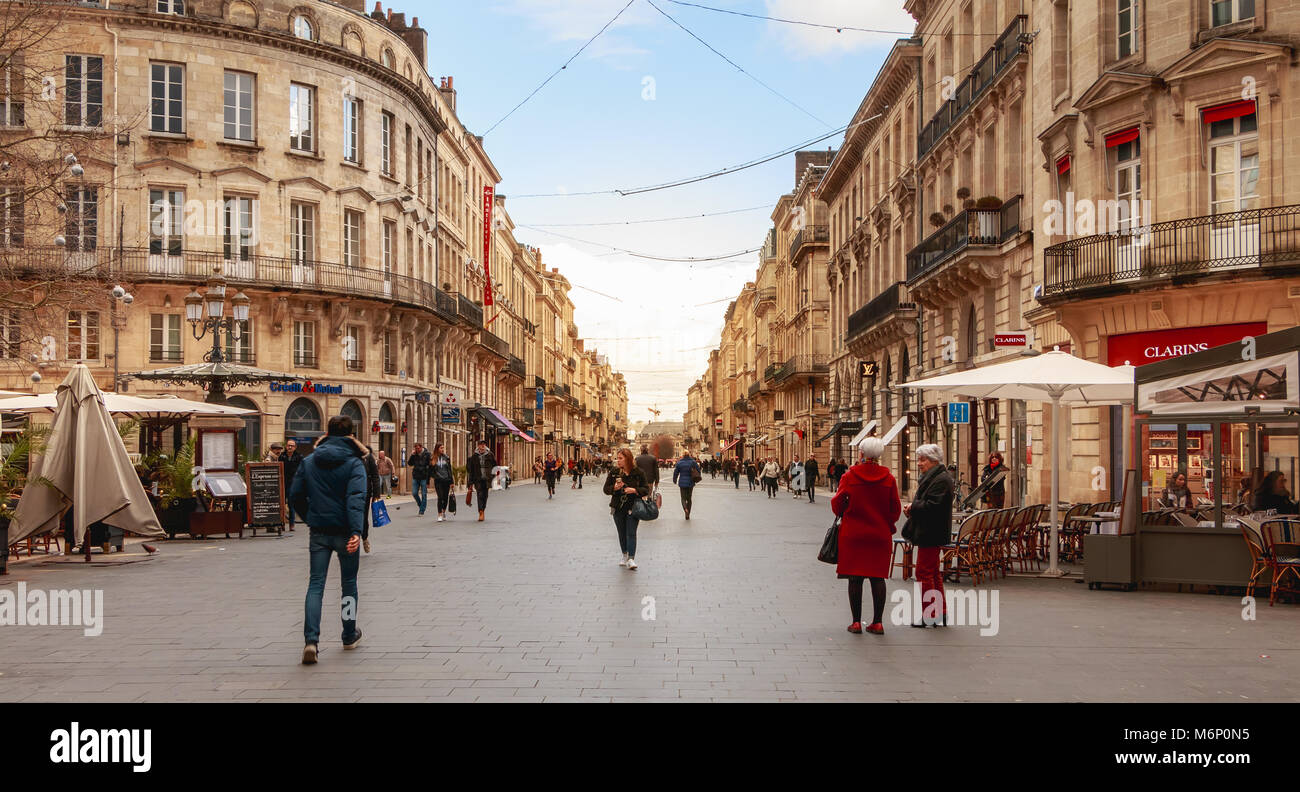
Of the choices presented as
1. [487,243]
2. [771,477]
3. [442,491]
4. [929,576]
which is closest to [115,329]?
[442,491]

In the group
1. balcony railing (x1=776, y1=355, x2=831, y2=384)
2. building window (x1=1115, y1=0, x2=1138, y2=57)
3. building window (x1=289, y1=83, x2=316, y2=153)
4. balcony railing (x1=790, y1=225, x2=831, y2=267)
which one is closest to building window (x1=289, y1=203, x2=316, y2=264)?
building window (x1=289, y1=83, x2=316, y2=153)

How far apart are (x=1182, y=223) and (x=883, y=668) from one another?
15.1 m

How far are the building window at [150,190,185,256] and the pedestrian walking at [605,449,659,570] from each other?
26.3 m

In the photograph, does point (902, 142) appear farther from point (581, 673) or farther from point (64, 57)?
point (581, 673)

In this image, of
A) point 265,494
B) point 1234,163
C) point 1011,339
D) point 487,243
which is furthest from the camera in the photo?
point 487,243

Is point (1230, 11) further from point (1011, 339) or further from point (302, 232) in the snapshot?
point (302, 232)

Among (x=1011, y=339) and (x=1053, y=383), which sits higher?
(x=1011, y=339)

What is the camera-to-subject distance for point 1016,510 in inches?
561

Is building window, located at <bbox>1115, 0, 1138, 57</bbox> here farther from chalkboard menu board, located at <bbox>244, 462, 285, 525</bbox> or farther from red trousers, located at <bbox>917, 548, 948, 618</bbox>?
chalkboard menu board, located at <bbox>244, 462, 285, 525</bbox>

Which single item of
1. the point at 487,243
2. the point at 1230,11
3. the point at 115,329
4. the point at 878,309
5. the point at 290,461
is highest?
the point at 487,243

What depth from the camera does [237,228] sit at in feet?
123

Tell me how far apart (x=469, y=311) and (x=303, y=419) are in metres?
15.1

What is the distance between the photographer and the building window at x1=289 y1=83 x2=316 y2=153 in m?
38.6
